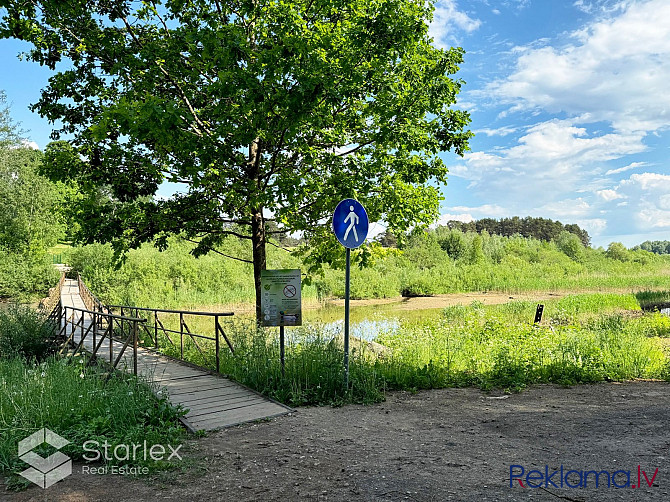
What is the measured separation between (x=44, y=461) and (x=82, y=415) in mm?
987

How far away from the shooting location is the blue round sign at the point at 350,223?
795 cm

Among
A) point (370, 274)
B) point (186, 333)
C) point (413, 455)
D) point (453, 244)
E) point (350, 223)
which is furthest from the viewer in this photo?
point (453, 244)

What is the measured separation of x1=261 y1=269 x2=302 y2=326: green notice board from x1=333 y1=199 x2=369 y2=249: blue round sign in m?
1.06

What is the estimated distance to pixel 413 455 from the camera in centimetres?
532

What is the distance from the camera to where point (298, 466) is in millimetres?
5020

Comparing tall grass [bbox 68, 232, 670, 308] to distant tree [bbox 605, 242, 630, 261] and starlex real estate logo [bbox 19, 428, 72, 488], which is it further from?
starlex real estate logo [bbox 19, 428, 72, 488]

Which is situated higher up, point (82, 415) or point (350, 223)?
point (350, 223)

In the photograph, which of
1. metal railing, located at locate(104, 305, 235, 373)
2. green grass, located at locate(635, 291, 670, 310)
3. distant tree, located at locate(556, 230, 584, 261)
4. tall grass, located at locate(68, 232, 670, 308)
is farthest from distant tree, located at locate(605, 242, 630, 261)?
metal railing, located at locate(104, 305, 235, 373)

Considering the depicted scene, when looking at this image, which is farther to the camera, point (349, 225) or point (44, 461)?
point (349, 225)

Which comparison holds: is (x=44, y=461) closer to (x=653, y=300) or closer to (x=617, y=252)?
(x=653, y=300)

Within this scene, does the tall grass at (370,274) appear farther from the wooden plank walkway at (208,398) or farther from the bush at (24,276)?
the wooden plank walkway at (208,398)

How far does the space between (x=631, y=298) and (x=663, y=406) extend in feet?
76.9

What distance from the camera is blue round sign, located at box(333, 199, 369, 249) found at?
7953 mm

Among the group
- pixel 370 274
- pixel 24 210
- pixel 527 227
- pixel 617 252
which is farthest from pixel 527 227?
pixel 24 210
